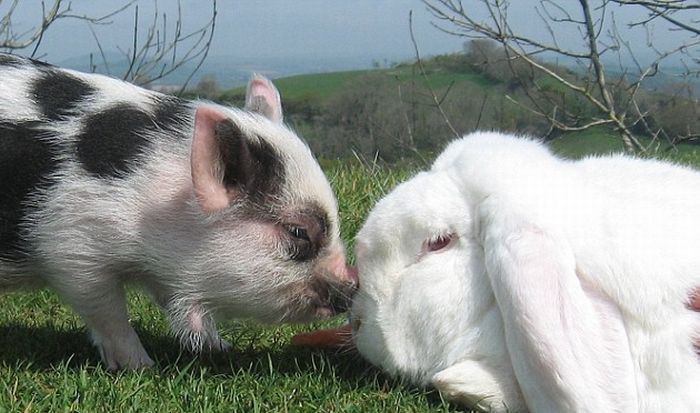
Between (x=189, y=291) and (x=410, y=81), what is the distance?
717cm

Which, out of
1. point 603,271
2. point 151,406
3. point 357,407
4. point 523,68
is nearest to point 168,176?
point 151,406

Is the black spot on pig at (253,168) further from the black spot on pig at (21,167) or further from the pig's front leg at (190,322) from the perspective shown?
the black spot on pig at (21,167)

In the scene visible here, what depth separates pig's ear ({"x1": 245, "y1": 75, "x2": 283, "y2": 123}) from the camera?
15.1 feet

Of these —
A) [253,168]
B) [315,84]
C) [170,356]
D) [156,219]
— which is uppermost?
[253,168]

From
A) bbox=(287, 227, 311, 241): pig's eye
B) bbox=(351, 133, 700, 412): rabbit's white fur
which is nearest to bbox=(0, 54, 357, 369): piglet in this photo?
bbox=(287, 227, 311, 241): pig's eye

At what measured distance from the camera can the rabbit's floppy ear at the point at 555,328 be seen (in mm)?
2910

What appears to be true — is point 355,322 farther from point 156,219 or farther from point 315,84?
point 315,84

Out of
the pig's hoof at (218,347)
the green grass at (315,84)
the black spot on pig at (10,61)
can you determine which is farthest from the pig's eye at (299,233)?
the green grass at (315,84)

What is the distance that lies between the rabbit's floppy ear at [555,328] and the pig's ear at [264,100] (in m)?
1.75

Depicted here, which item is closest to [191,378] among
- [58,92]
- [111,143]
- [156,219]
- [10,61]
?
[156,219]

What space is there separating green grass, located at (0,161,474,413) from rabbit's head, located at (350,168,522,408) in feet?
0.53

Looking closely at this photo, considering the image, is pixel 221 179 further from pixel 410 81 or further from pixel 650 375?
pixel 410 81

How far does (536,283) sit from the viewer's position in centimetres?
298

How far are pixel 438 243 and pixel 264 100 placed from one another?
147cm
